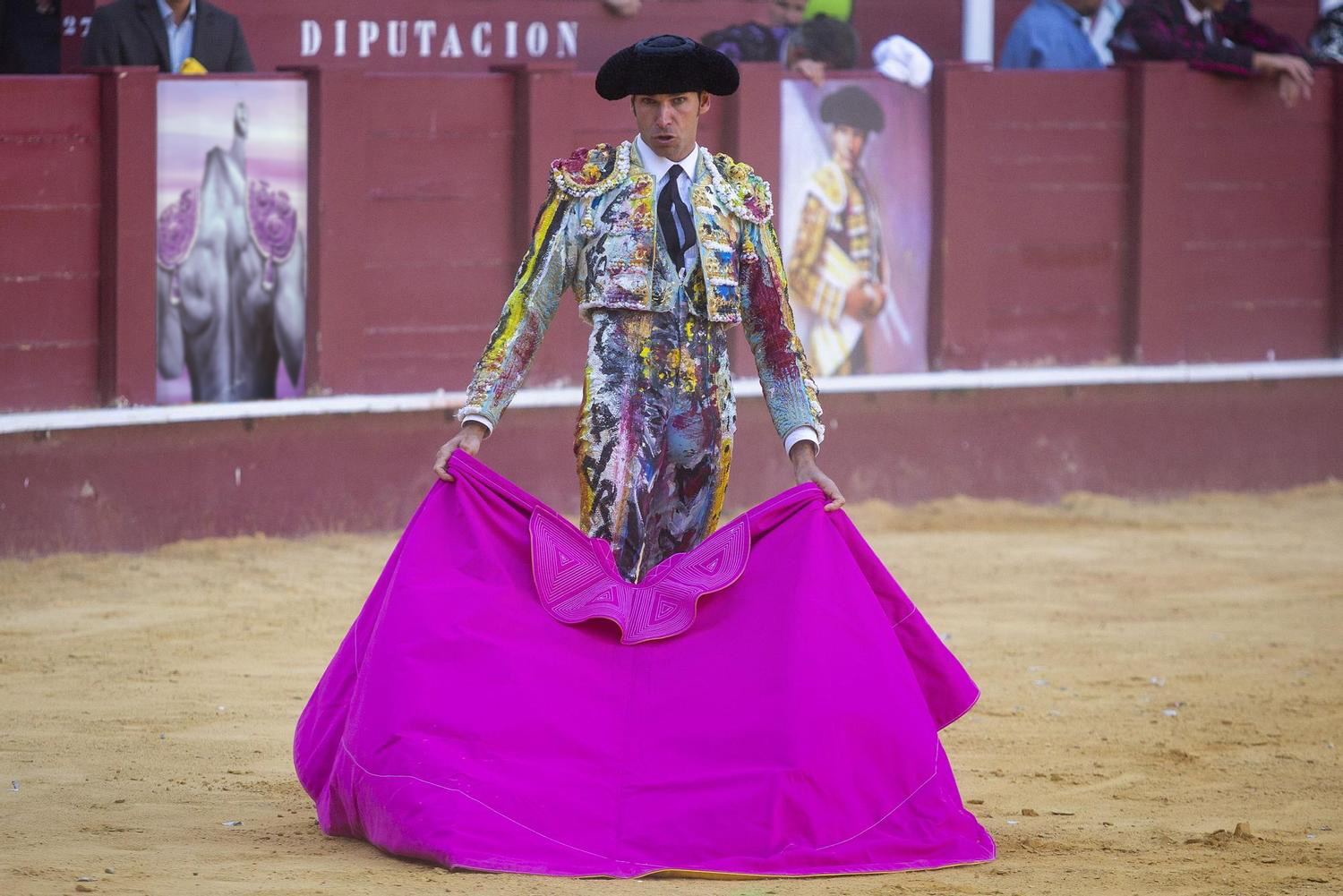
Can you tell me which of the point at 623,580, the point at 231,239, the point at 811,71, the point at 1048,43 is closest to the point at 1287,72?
the point at 1048,43

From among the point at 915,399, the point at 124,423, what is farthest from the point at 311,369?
the point at 915,399

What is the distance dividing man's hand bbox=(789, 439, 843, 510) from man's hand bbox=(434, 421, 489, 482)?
57 centimetres

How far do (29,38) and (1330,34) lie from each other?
595 centimetres

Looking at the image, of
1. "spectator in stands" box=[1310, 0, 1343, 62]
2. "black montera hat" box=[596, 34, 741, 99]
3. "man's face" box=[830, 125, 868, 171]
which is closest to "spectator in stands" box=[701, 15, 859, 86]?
"man's face" box=[830, 125, 868, 171]

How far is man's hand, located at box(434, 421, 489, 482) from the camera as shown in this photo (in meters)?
4.16

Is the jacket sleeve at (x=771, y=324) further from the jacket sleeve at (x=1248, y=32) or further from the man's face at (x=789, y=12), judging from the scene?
the jacket sleeve at (x=1248, y=32)

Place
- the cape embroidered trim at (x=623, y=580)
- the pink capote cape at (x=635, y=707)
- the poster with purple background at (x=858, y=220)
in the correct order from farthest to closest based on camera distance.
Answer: the poster with purple background at (x=858, y=220)
the cape embroidered trim at (x=623, y=580)
the pink capote cape at (x=635, y=707)

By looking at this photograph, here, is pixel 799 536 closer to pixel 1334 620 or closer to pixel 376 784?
pixel 376 784

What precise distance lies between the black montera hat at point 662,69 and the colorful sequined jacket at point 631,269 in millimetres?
199

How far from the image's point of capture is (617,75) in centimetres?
411

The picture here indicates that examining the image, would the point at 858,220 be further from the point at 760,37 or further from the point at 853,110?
the point at 760,37

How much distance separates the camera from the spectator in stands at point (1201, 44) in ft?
30.7

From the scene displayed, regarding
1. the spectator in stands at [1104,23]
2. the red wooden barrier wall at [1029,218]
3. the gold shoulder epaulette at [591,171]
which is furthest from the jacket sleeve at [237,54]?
the spectator in stands at [1104,23]

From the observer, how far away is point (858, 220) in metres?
8.63
